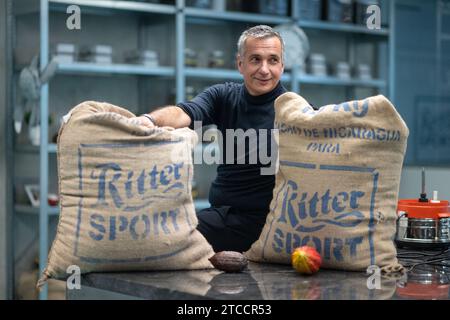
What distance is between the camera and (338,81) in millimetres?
5320

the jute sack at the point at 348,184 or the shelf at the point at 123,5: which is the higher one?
the shelf at the point at 123,5

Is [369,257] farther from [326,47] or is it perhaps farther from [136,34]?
[326,47]

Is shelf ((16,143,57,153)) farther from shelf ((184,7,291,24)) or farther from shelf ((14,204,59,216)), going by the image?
shelf ((184,7,291,24))

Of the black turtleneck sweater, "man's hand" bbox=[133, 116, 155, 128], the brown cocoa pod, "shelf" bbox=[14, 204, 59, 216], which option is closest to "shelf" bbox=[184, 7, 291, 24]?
"shelf" bbox=[14, 204, 59, 216]

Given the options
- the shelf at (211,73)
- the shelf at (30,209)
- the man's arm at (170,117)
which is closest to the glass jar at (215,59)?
the shelf at (211,73)

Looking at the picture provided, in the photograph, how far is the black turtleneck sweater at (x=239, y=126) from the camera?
106 inches

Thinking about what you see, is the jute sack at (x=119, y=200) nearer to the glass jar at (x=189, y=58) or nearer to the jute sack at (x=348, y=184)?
the jute sack at (x=348, y=184)

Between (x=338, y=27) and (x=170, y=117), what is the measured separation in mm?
3047

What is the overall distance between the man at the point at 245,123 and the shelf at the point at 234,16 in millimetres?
1885

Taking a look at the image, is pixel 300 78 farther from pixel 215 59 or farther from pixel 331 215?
pixel 331 215

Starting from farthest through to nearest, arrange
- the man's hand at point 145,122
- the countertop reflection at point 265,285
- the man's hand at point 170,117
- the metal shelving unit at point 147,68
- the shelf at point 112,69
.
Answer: the shelf at point 112,69 < the metal shelving unit at point 147,68 < the man's hand at point 170,117 < the man's hand at point 145,122 < the countertop reflection at point 265,285

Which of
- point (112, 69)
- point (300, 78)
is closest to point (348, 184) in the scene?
point (112, 69)

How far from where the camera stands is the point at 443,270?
2191 millimetres

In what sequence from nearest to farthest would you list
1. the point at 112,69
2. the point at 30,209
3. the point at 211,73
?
the point at 30,209 < the point at 112,69 < the point at 211,73
